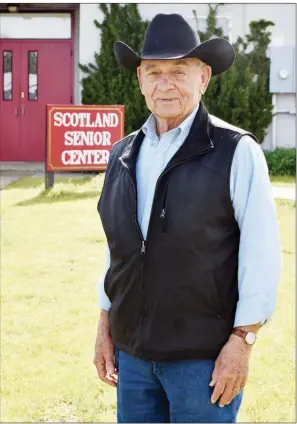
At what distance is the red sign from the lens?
12352 millimetres

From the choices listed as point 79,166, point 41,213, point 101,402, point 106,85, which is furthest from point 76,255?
point 106,85

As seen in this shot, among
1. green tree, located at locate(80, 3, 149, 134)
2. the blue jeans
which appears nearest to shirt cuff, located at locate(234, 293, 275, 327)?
the blue jeans

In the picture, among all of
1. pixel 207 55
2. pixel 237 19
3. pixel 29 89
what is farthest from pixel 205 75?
pixel 29 89

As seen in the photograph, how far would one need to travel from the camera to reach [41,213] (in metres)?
10.2

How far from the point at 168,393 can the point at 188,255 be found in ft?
1.50

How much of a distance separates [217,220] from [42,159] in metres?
15.6

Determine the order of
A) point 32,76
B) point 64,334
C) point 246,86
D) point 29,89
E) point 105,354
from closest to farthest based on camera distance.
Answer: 1. point 105,354
2. point 64,334
3. point 246,86
4. point 32,76
5. point 29,89

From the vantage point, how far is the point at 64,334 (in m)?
5.31

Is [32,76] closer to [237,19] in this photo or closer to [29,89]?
[29,89]

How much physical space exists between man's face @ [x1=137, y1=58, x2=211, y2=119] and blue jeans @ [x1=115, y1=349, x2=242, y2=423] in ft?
2.73

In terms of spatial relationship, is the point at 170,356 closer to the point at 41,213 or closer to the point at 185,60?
the point at 185,60

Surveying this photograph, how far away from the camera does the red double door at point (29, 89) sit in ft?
56.5

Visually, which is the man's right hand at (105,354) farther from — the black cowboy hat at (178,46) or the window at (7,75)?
the window at (7,75)

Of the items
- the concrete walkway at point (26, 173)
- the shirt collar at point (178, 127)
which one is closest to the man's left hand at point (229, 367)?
the shirt collar at point (178, 127)
